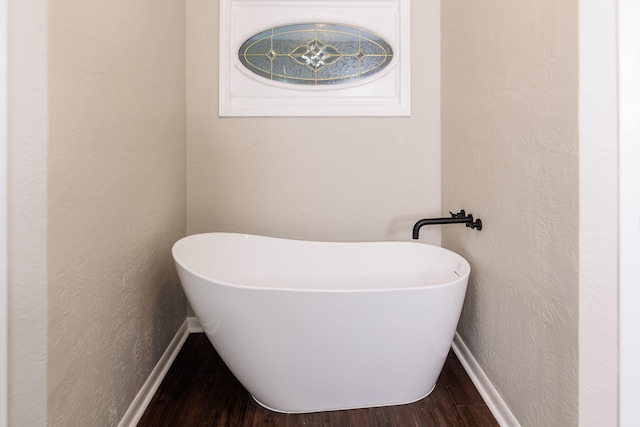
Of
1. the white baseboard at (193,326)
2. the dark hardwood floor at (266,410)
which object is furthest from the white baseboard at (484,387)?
the white baseboard at (193,326)

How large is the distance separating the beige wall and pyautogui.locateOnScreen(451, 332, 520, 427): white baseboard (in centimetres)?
62

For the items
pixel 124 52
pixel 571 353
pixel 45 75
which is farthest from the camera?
pixel 124 52

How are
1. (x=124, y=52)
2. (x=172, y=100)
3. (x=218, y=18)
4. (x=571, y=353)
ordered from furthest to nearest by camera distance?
(x=218, y=18) < (x=172, y=100) < (x=124, y=52) < (x=571, y=353)

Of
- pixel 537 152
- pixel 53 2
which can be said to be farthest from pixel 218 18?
pixel 537 152

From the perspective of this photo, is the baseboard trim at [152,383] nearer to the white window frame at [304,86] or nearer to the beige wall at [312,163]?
the beige wall at [312,163]

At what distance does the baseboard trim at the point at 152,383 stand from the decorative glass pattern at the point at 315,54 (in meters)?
1.53

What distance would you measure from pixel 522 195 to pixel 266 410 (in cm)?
124

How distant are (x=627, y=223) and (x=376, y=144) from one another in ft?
4.21

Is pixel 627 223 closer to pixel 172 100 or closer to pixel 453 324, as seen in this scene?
pixel 453 324

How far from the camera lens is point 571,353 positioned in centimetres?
96

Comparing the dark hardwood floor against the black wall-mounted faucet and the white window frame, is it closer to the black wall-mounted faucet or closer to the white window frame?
the black wall-mounted faucet

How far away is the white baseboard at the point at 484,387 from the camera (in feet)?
4.20

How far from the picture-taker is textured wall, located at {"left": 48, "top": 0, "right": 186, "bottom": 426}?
0.91 meters

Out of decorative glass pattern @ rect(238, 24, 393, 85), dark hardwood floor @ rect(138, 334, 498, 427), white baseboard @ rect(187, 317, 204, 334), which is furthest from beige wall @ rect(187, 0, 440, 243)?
dark hardwood floor @ rect(138, 334, 498, 427)
